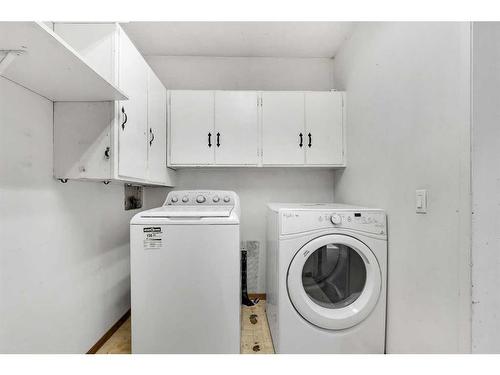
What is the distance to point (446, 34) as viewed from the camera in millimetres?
1152

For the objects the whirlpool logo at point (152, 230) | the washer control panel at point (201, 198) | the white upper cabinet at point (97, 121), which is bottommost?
the whirlpool logo at point (152, 230)

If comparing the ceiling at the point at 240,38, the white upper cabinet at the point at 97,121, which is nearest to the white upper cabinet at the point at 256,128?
the ceiling at the point at 240,38

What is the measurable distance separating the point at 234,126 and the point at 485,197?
1767 millimetres

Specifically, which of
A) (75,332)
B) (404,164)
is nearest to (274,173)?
(404,164)

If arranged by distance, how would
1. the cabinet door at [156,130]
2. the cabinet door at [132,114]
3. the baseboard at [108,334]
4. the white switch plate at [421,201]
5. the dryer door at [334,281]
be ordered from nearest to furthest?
the white switch plate at [421,201] < the cabinet door at [132,114] < the dryer door at [334,281] < the baseboard at [108,334] < the cabinet door at [156,130]

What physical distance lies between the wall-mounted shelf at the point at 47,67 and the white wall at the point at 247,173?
4.54 ft

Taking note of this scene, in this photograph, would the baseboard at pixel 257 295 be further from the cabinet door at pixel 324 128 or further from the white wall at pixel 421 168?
the cabinet door at pixel 324 128

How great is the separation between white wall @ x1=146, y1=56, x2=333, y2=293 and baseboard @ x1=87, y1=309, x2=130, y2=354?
118 cm

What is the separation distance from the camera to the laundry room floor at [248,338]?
175 centimetres

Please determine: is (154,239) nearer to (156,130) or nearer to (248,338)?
(156,130)

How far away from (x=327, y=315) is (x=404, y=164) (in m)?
1.03

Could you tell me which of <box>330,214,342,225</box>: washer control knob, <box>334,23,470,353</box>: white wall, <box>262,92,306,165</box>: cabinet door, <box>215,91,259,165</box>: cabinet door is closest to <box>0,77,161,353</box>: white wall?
<box>215,91,259,165</box>: cabinet door

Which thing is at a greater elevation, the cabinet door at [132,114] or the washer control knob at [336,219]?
the cabinet door at [132,114]

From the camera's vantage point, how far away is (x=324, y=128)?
231 centimetres
